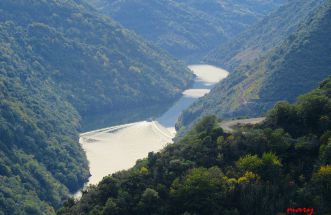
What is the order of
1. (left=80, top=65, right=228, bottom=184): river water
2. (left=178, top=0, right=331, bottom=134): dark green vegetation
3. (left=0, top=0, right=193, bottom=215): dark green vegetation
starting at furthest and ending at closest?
(left=80, top=65, right=228, bottom=184): river water, (left=178, top=0, right=331, bottom=134): dark green vegetation, (left=0, top=0, right=193, bottom=215): dark green vegetation

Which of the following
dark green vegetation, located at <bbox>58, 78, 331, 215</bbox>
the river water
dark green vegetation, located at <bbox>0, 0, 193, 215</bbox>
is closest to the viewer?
dark green vegetation, located at <bbox>58, 78, 331, 215</bbox>

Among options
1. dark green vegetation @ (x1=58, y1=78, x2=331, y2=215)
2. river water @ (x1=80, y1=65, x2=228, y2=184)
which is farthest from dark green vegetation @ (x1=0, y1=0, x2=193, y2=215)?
dark green vegetation @ (x1=58, y1=78, x2=331, y2=215)

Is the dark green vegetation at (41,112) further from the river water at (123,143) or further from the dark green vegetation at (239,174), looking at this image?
the dark green vegetation at (239,174)

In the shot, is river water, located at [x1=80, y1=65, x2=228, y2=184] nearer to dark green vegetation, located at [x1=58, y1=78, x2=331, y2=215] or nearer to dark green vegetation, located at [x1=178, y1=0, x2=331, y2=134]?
dark green vegetation, located at [x1=178, y1=0, x2=331, y2=134]

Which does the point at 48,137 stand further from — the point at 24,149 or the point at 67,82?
the point at 67,82

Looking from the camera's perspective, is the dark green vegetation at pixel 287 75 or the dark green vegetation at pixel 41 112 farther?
the dark green vegetation at pixel 287 75

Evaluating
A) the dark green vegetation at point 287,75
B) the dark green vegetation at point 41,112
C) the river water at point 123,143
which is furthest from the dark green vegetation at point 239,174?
the dark green vegetation at point 287,75

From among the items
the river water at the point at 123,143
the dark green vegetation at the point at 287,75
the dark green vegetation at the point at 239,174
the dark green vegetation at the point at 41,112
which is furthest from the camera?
the river water at the point at 123,143
